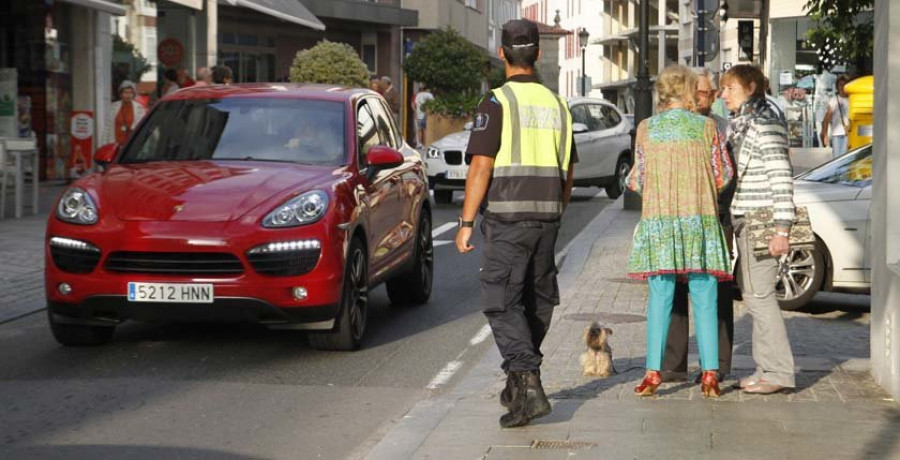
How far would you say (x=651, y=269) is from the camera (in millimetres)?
7680

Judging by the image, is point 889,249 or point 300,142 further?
point 300,142

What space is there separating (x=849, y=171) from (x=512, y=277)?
611cm

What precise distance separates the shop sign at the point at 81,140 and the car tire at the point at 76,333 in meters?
15.2

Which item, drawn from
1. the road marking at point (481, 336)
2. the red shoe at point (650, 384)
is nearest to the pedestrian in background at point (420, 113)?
the road marking at point (481, 336)

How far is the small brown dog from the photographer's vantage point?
27.5ft

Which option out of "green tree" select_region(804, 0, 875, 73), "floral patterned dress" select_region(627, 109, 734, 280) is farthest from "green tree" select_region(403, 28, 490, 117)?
"floral patterned dress" select_region(627, 109, 734, 280)

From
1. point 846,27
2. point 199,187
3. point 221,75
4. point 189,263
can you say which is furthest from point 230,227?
point 221,75

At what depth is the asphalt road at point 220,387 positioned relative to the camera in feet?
23.7

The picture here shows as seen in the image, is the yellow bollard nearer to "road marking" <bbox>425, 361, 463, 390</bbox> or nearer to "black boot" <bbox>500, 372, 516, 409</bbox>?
"road marking" <bbox>425, 361, 463, 390</bbox>

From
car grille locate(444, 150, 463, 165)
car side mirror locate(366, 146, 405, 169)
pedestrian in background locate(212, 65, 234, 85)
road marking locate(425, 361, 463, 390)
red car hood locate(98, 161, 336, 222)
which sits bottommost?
road marking locate(425, 361, 463, 390)

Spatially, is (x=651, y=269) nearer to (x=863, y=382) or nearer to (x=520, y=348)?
(x=520, y=348)

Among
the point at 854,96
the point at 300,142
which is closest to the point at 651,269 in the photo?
the point at 300,142

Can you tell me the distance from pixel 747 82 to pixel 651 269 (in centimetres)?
114

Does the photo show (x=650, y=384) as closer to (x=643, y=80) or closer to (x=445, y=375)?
(x=445, y=375)
